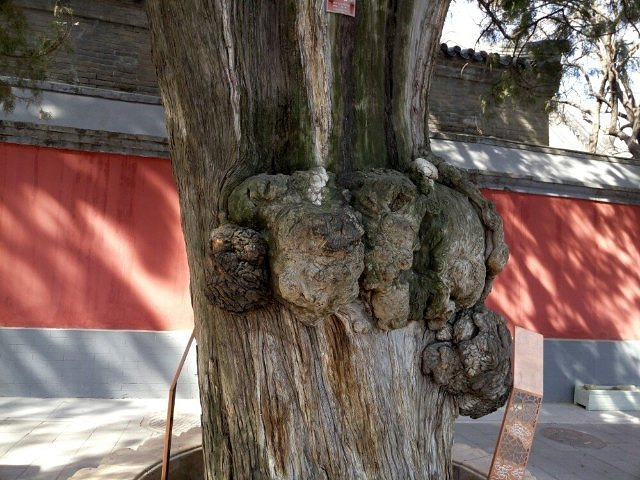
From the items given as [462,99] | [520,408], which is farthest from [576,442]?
[462,99]

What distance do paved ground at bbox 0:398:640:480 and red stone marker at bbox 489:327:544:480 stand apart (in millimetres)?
1543

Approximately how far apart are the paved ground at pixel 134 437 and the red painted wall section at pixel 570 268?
1.23 metres

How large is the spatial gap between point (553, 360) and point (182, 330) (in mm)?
4457

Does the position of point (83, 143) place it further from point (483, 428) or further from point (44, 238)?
point (483, 428)

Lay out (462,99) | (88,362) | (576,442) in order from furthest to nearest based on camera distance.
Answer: (462,99)
(88,362)
(576,442)

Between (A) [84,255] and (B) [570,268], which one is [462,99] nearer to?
(B) [570,268]

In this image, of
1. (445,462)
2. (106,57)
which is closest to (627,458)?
(445,462)

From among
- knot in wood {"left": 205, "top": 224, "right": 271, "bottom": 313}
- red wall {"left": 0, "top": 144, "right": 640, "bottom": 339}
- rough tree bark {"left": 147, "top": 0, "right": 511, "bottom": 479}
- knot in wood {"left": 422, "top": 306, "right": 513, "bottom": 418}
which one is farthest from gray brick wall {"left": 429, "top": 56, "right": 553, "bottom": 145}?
knot in wood {"left": 205, "top": 224, "right": 271, "bottom": 313}

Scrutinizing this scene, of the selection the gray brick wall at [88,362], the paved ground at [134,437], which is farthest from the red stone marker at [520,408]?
the gray brick wall at [88,362]

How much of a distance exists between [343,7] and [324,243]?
0.86 m

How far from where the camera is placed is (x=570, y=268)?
7.35 meters

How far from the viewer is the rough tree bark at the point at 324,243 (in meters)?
1.78

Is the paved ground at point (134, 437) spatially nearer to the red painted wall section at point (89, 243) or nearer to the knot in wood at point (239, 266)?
the red painted wall section at point (89, 243)

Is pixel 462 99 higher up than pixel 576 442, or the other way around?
pixel 462 99
